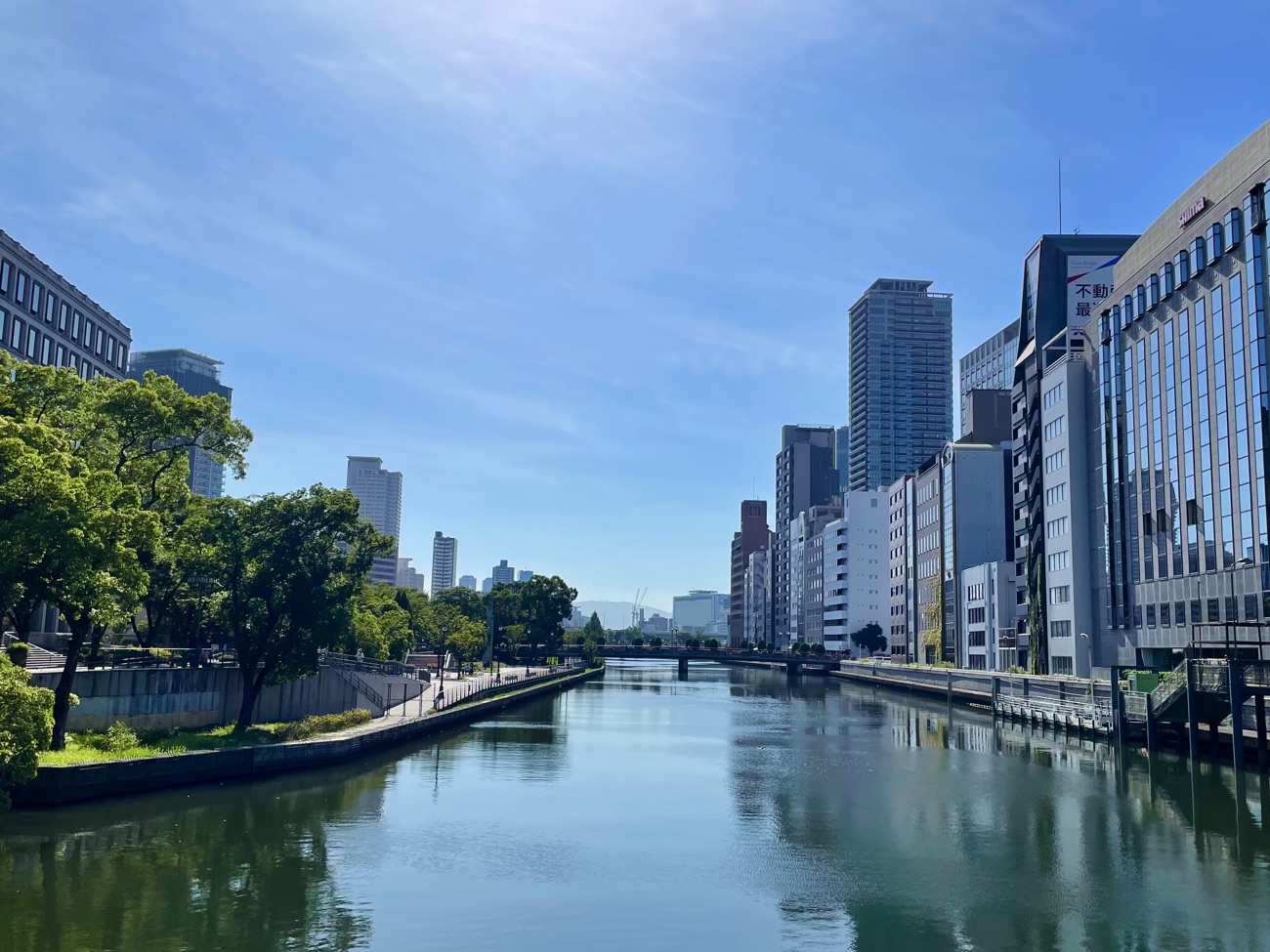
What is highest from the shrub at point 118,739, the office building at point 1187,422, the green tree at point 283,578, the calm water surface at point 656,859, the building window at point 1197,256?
the building window at point 1197,256

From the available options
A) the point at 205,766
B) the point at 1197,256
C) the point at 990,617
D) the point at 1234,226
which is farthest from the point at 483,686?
the point at 1234,226

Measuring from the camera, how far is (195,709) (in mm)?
57062

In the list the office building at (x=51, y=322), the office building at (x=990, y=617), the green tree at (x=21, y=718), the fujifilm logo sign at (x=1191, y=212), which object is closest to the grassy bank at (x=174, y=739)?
the green tree at (x=21, y=718)

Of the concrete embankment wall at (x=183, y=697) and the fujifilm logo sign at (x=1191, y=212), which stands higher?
the fujifilm logo sign at (x=1191, y=212)

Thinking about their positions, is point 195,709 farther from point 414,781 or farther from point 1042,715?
point 1042,715

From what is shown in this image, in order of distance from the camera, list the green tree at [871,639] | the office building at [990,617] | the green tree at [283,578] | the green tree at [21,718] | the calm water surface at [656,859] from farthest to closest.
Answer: the green tree at [871,639]
the office building at [990,617]
the green tree at [283,578]
the green tree at [21,718]
the calm water surface at [656,859]

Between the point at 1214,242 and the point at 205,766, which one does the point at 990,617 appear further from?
the point at 205,766

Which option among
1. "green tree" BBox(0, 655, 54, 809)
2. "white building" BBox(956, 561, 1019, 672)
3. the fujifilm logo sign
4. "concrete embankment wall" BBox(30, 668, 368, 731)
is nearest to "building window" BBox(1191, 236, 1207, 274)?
the fujifilm logo sign

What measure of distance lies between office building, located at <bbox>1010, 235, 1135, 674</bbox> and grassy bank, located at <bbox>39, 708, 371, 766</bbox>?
252 feet

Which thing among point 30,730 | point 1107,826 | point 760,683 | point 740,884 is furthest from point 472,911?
point 760,683

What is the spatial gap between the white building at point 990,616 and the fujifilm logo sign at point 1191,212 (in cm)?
5751

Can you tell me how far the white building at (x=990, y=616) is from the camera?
4938 inches

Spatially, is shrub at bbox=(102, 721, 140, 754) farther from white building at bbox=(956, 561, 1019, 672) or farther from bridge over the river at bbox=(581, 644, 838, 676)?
bridge over the river at bbox=(581, 644, 838, 676)

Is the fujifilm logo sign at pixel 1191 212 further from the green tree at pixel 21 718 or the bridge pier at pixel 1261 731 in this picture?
the green tree at pixel 21 718
